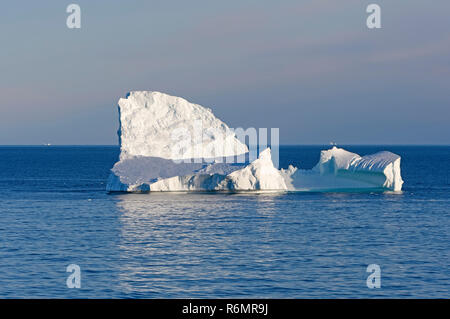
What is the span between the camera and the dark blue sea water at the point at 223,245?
26016mm

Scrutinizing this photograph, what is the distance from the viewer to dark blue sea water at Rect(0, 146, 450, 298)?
26.0m

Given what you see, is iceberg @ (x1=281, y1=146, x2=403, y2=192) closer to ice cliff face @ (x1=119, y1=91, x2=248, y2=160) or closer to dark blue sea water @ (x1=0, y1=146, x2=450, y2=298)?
dark blue sea water @ (x1=0, y1=146, x2=450, y2=298)

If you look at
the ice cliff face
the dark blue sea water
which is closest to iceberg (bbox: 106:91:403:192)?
the ice cliff face

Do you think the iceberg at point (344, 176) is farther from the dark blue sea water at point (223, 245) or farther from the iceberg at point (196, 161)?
the dark blue sea water at point (223, 245)

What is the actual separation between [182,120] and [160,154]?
14.6 ft

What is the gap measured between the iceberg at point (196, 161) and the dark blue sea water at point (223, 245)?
165 cm

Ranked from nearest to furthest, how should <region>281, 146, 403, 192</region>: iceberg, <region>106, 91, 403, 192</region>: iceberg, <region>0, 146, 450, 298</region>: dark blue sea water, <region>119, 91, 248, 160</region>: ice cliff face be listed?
<region>0, 146, 450, 298</region>: dark blue sea water → <region>106, 91, 403, 192</region>: iceberg → <region>119, 91, 248, 160</region>: ice cliff face → <region>281, 146, 403, 192</region>: iceberg

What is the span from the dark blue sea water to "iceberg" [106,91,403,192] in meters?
1.65

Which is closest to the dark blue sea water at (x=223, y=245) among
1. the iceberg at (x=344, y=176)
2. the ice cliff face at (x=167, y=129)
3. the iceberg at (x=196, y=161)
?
the iceberg at (x=196, y=161)

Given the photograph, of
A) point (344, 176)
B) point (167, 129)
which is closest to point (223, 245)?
point (167, 129)

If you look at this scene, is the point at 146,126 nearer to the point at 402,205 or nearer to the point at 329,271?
the point at 402,205
